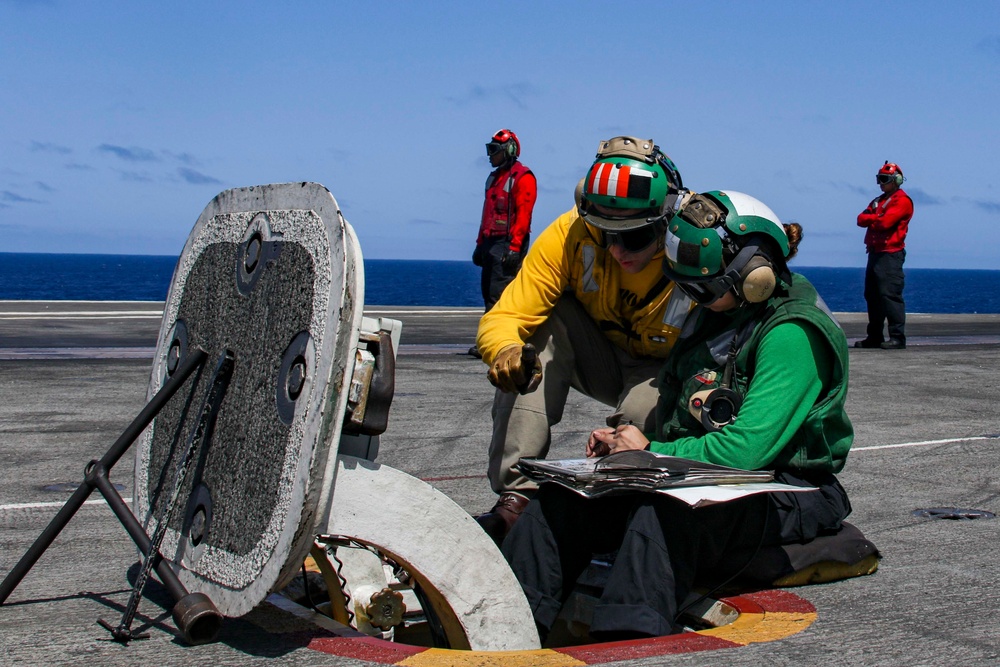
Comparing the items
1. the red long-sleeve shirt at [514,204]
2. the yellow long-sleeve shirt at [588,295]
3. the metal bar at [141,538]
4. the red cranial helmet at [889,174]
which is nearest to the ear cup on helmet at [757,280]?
the yellow long-sleeve shirt at [588,295]

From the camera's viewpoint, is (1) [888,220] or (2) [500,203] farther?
(1) [888,220]

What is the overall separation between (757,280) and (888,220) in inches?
442

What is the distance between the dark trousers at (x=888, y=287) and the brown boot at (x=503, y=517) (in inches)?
434

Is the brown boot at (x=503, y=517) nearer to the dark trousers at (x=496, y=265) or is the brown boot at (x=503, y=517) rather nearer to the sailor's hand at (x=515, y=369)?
the sailor's hand at (x=515, y=369)

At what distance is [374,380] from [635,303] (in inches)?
65.8

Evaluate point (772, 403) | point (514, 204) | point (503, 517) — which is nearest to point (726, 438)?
point (772, 403)

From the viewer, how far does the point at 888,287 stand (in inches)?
555

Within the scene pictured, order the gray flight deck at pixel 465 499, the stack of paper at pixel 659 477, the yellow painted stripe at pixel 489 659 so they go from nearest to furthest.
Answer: the yellow painted stripe at pixel 489 659, the gray flight deck at pixel 465 499, the stack of paper at pixel 659 477

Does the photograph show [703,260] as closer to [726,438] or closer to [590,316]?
[726,438]

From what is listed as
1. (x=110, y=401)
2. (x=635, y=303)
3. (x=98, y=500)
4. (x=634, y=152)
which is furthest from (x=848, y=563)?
(x=110, y=401)

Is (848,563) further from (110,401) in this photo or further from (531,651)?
(110,401)

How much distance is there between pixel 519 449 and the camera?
4.25 metres

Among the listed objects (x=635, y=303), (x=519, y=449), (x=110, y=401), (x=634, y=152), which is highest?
(x=634, y=152)

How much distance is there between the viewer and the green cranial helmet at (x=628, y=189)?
3932mm
